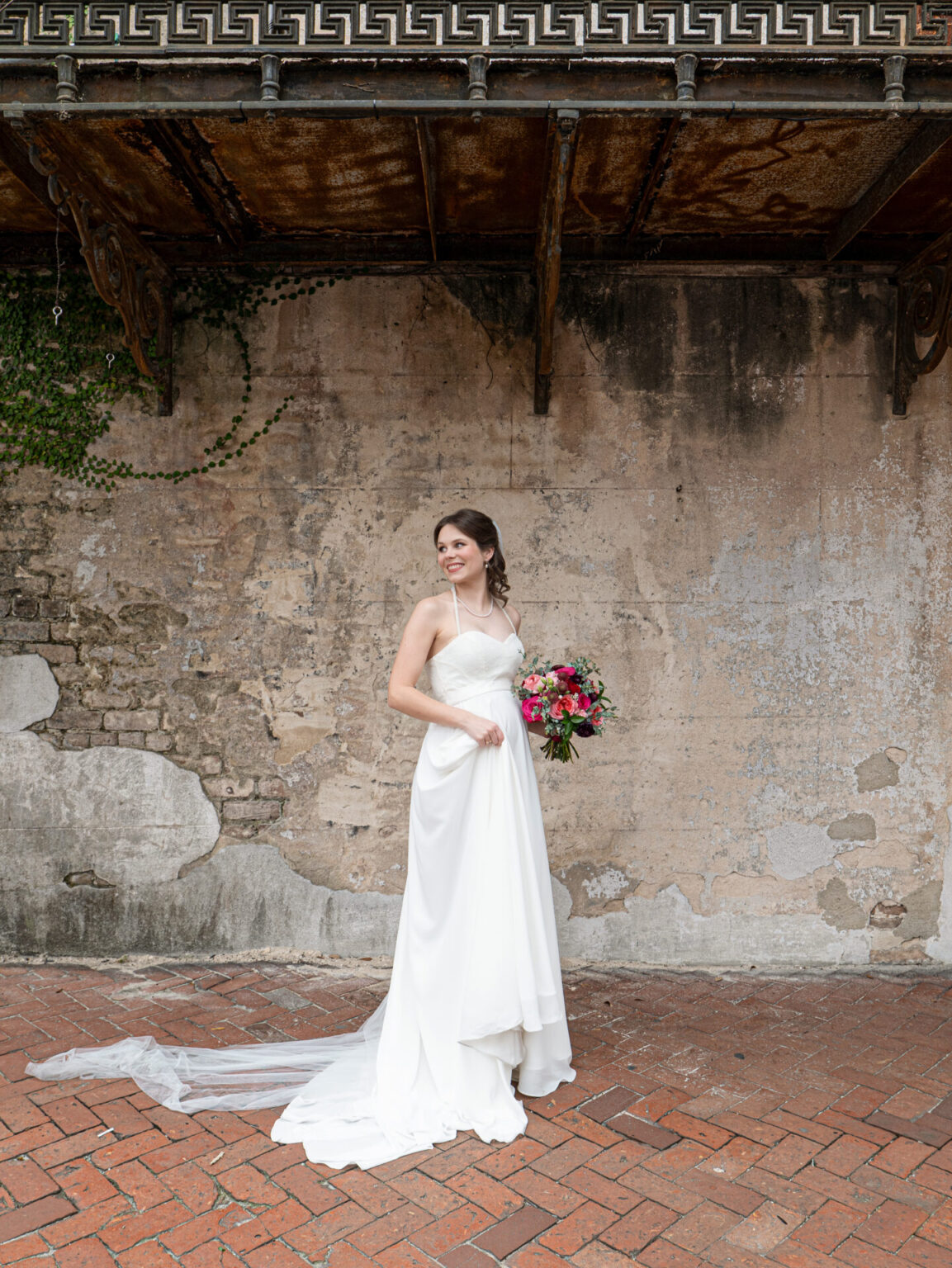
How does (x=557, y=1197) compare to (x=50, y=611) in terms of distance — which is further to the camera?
(x=50, y=611)

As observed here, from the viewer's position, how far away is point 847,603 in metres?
5.00

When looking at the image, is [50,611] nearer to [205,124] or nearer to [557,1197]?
[205,124]

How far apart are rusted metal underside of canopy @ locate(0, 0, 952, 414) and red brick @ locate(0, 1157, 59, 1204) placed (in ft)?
12.5

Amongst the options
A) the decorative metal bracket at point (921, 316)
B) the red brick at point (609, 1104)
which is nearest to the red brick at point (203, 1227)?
the red brick at point (609, 1104)

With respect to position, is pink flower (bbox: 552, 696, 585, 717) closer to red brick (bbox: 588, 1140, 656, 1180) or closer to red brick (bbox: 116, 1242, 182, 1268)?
red brick (bbox: 588, 1140, 656, 1180)

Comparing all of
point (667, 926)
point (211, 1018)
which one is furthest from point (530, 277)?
point (211, 1018)

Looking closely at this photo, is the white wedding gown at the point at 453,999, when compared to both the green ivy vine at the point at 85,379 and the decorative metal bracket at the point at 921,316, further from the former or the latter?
the decorative metal bracket at the point at 921,316

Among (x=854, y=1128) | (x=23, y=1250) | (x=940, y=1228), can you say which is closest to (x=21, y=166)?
(x=23, y=1250)

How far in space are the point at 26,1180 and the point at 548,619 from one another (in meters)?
3.48

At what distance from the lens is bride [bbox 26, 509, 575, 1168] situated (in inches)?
128

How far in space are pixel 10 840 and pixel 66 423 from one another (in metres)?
2.48

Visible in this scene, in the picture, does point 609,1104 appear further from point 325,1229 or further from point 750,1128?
point 325,1229

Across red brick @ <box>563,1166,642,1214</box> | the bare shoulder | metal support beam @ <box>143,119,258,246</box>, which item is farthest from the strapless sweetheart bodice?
metal support beam @ <box>143,119,258,246</box>

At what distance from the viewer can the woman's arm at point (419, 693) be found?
3.47m
